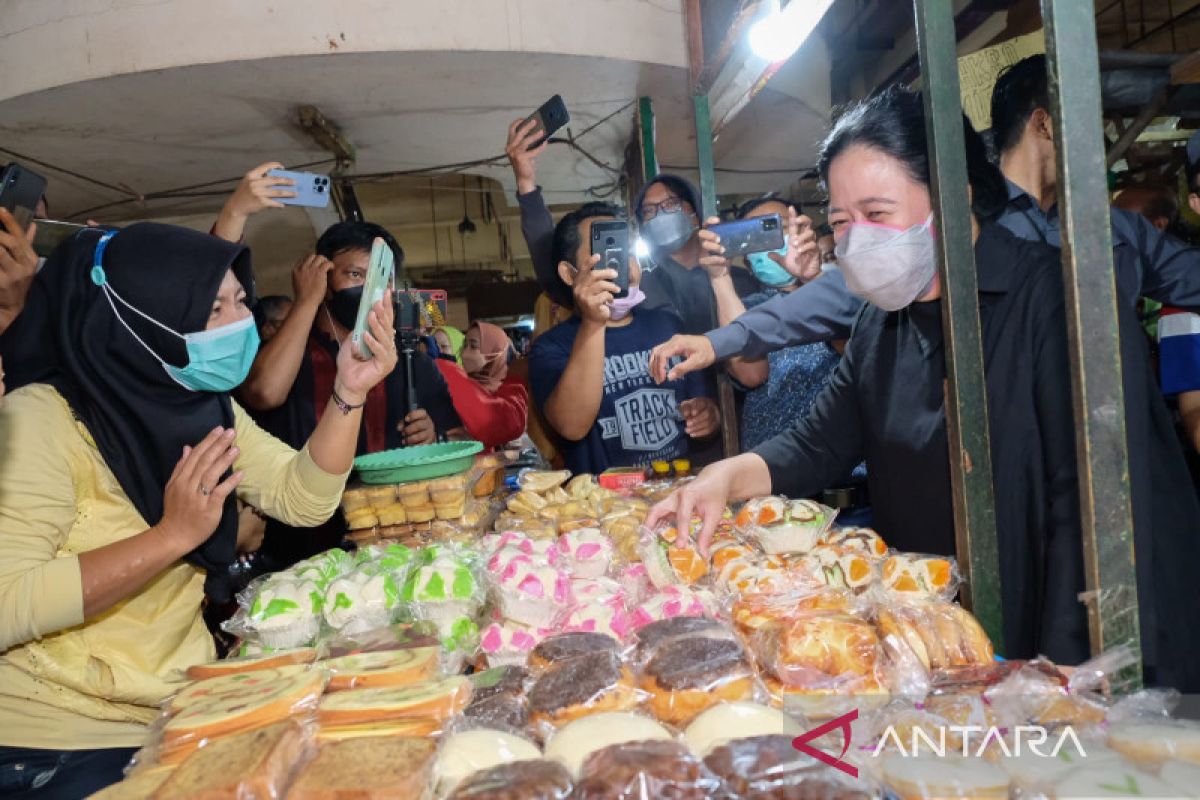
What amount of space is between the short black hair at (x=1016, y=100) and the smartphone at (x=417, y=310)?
2.31 meters

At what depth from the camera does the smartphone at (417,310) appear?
3.10 meters

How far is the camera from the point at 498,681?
4.21 ft

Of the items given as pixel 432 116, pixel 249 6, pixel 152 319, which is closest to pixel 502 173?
pixel 432 116

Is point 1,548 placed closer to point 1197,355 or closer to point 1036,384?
point 1036,384

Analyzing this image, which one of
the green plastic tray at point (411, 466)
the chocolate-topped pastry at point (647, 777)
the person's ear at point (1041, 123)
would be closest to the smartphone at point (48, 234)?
the green plastic tray at point (411, 466)

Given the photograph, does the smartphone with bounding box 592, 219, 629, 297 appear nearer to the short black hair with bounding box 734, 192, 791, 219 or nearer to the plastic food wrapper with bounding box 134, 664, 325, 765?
the short black hair with bounding box 734, 192, 791, 219

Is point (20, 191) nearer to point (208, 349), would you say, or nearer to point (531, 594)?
point (208, 349)

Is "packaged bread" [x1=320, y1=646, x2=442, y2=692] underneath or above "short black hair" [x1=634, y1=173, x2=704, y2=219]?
underneath

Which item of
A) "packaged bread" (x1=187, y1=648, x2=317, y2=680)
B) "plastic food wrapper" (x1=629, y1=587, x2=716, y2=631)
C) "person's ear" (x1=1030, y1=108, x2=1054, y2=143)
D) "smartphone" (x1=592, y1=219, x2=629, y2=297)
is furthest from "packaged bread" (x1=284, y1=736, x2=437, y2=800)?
"person's ear" (x1=1030, y1=108, x2=1054, y2=143)

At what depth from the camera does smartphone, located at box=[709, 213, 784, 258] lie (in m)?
2.82

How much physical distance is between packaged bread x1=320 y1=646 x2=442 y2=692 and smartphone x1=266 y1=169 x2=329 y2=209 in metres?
2.01

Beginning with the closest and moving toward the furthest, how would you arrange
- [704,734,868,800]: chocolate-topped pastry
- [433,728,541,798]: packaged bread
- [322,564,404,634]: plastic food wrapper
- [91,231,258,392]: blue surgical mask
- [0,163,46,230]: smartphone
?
[704,734,868,800]: chocolate-topped pastry
[433,728,541,798]: packaged bread
[322,564,404,634]: plastic food wrapper
[91,231,258,392]: blue surgical mask
[0,163,46,230]: smartphone

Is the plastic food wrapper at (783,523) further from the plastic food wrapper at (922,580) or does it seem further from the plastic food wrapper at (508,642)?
the plastic food wrapper at (508,642)

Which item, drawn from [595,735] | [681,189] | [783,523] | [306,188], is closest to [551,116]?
[681,189]
